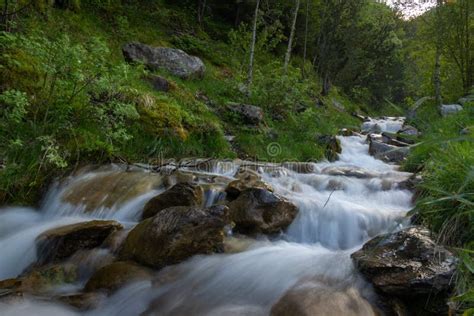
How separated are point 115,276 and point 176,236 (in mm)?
672

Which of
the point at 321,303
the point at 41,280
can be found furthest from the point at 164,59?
the point at 321,303

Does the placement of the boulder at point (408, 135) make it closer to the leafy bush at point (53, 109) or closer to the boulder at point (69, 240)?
the boulder at point (69, 240)

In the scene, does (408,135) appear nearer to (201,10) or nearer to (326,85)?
(201,10)

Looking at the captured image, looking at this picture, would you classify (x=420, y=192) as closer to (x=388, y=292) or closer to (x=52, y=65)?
(x=388, y=292)

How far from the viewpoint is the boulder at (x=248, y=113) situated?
9797 mm

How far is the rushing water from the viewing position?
10.5 ft

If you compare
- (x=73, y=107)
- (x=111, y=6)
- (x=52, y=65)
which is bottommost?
(x=73, y=107)

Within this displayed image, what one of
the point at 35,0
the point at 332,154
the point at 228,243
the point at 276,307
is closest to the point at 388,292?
the point at 276,307

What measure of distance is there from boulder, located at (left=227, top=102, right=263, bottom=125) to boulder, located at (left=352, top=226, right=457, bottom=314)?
22.4 feet

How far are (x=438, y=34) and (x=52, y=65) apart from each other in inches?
522

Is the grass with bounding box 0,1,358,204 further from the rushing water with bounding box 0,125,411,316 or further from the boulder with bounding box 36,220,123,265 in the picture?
the boulder with bounding box 36,220,123,265

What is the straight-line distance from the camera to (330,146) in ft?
33.9

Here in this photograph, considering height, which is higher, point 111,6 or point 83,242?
point 111,6

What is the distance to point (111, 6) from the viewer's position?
14680mm
